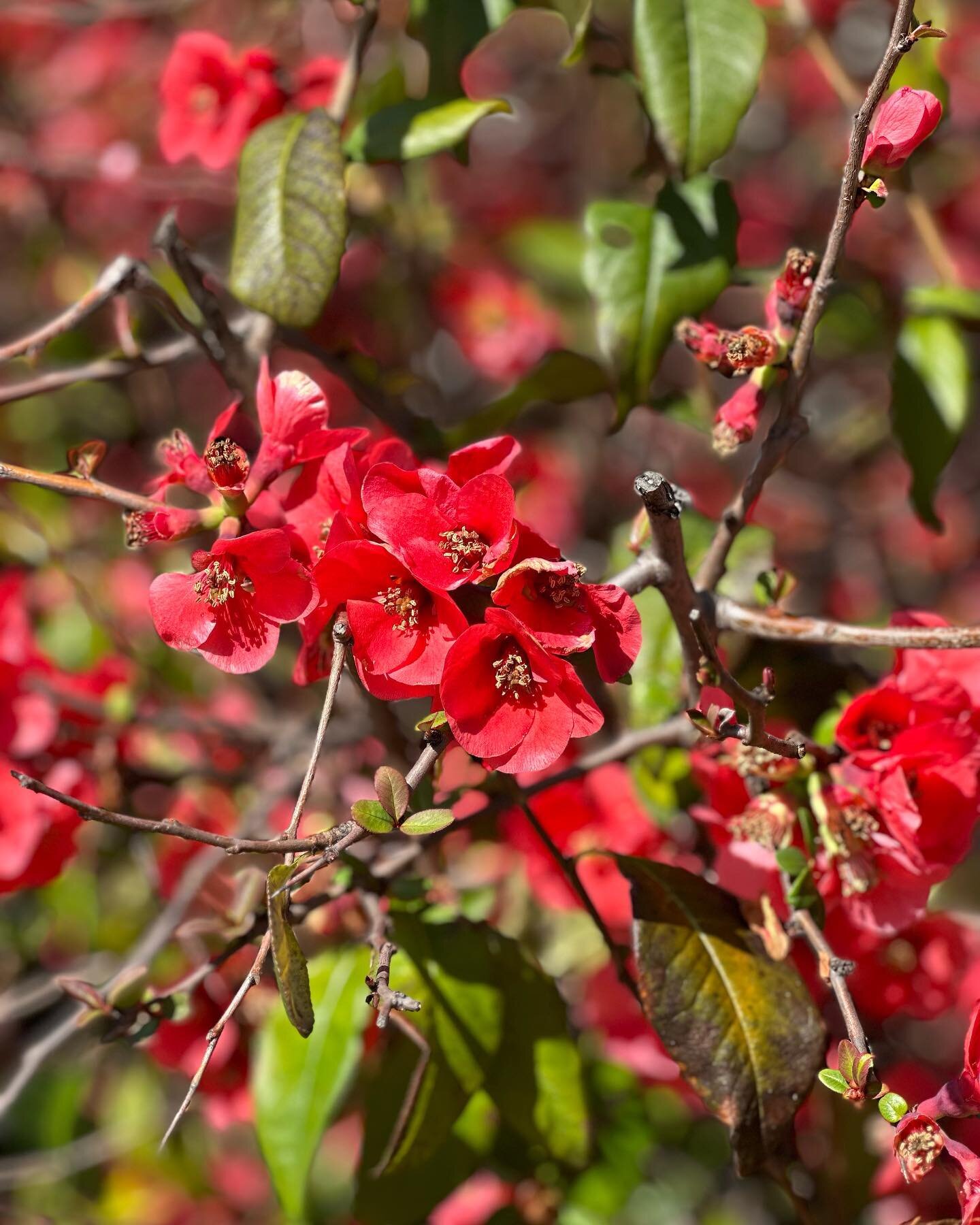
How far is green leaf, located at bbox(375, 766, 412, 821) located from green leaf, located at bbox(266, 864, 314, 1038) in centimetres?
7

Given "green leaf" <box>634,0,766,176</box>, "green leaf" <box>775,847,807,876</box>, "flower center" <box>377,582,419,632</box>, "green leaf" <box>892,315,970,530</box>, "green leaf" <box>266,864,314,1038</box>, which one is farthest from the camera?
"green leaf" <box>892,315,970,530</box>

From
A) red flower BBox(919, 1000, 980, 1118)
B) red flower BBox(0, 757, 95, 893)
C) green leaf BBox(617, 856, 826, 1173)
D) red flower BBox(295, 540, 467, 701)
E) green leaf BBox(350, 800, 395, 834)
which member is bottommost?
red flower BBox(0, 757, 95, 893)

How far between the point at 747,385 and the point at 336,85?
653mm

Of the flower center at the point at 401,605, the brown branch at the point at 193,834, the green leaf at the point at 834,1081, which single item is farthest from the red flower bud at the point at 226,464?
the green leaf at the point at 834,1081

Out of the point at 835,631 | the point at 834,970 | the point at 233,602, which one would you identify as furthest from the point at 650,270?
the point at 834,970

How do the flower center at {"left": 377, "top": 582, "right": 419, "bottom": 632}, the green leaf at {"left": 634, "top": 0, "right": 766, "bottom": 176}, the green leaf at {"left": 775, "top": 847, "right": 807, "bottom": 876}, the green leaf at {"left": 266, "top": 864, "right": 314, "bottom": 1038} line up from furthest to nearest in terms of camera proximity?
the green leaf at {"left": 634, "top": 0, "right": 766, "bottom": 176}
the green leaf at {"left": 775, "top": 847, "right": 807, "bottom": 876}
the flower center at {"left": 377, "top": 582, "right": 419, "bottom": 632}
the green leaf at {"left": 266, "top": 864, "right": 314, "bottom": 1038}

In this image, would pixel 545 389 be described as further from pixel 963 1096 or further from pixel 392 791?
pixel 963 1096

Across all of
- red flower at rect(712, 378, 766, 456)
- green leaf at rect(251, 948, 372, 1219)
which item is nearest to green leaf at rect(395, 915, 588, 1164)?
green leaf at rect(251, 948, 372, 1219)

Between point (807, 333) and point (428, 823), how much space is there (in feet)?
1.43

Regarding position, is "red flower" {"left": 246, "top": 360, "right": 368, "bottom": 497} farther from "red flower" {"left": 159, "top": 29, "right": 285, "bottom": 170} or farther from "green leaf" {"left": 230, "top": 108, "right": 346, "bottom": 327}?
"red flower" {"left": 159, "top": 29, "right": 285, "bottom": 170}

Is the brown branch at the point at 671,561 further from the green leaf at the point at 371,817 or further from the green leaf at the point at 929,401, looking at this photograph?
the green leaf at the point at 929,401

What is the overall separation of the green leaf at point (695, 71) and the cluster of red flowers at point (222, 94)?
1.30ft

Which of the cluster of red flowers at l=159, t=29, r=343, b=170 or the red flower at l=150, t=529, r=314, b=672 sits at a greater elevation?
the cluster of red flowers at l=159, t=29, r=343, b=170

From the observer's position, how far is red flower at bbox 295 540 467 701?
740mm
